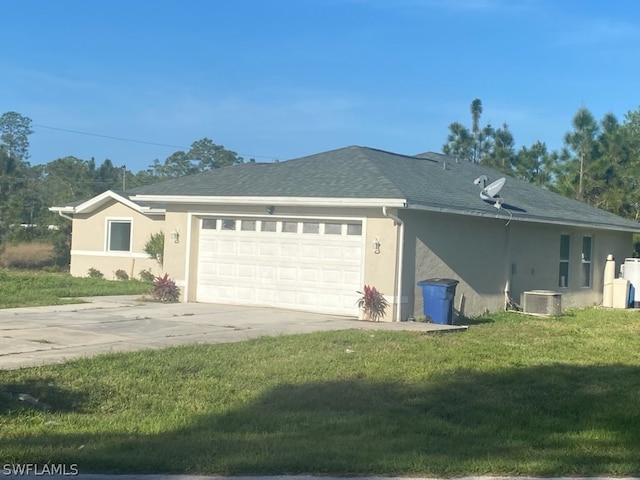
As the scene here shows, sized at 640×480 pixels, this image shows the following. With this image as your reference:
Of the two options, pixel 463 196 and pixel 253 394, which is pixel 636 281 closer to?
pixel 463 196

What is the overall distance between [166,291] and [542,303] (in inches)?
365

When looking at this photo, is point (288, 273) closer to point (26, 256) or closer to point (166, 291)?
point (166, 291)

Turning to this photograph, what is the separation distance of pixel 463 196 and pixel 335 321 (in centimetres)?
494

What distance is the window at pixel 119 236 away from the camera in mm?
26438

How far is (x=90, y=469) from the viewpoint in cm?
554

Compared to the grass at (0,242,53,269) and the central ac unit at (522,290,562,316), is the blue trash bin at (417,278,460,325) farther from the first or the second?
the grass at (0,242,53,269)

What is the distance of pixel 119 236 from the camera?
1050 inches

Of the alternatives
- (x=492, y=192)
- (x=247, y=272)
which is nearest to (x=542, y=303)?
(x=492, y=192)

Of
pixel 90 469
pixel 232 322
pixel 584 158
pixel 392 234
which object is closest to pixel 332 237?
pixel 392 234

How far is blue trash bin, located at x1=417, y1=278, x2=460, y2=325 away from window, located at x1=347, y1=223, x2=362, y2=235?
5.54 feet

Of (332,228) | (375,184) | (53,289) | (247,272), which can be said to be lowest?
(53,289)

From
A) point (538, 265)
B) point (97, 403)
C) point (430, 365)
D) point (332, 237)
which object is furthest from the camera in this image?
point (538, 265)

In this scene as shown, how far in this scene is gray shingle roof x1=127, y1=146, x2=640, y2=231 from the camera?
1584 cm

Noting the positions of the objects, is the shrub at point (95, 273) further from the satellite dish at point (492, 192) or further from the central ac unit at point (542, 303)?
the central ac unit at point (542, 303)
